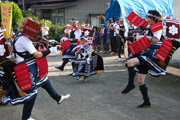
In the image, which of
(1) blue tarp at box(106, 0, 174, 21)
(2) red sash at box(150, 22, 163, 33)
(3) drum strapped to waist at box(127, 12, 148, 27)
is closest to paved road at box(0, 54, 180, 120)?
(2) red sash at box(150, 22, 163, 33)

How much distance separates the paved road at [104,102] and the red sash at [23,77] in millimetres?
950

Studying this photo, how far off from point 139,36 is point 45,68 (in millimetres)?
2024

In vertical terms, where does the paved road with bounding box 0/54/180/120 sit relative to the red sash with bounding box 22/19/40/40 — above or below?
below

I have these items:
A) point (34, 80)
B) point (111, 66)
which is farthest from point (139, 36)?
point (111, 66)

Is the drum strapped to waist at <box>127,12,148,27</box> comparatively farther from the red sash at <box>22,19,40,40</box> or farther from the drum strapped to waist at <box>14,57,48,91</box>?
the drum strapped to waist at <box>14,57,48,91</box>

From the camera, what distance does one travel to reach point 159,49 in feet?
16.1

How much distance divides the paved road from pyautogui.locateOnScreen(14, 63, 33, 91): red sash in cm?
95

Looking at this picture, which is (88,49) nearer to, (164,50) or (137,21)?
(137,21)

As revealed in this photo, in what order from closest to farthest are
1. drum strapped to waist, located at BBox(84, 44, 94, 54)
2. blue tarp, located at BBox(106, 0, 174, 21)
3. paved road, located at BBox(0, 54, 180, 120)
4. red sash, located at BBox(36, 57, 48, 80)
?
1. red sash, located at BBox(36, 57, 48, 80)
2. paved road, located at BBox(0, 54, 180, 120)
3. drum strapped to waist, located at BBox(84, 44, 94, 54)
4. blue tarp, located at BBox(106, 0, 174, 21)

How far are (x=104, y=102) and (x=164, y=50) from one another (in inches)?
66.4

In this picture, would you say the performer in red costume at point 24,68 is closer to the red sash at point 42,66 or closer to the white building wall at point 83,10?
the red sash at point 42,66

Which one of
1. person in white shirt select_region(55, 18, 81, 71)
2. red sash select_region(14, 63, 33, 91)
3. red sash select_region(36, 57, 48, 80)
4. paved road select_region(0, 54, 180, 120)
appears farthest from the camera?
person in white shirt select_region(55, 18, 81, 71)

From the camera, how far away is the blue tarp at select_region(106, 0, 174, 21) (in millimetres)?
12945

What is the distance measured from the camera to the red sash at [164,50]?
190 inches
